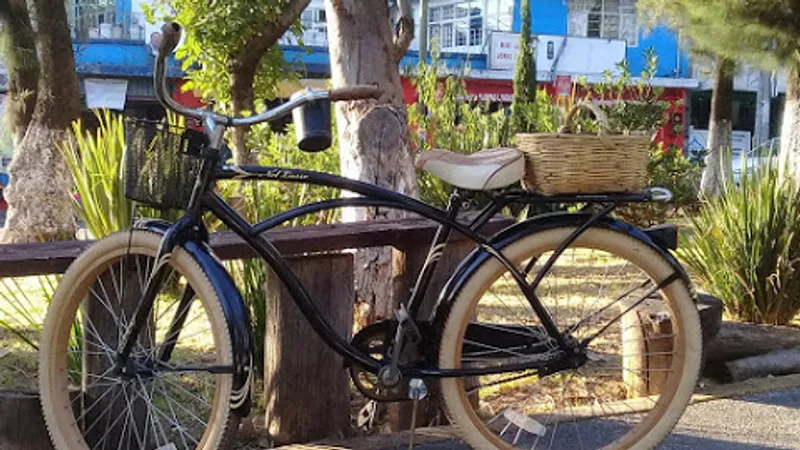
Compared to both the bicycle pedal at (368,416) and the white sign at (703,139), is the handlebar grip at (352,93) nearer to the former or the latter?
the bicycle pedal at (368,416)

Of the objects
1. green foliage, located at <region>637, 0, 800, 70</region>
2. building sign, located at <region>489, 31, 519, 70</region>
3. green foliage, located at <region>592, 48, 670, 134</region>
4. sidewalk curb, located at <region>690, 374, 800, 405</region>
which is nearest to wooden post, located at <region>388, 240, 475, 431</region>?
sidewalk curb, located at <region>690, 374, 800, 405</region>

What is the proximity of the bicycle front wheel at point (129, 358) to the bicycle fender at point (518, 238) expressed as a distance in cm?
68

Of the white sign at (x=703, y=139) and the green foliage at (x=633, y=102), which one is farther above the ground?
the green foliage at (x=633, y=102)

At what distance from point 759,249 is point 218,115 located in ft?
12.1

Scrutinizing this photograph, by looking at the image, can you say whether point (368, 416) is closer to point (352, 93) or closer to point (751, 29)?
point (352, 93)

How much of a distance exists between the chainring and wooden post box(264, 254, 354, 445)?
27 cm

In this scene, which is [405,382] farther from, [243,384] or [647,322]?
[647,322]

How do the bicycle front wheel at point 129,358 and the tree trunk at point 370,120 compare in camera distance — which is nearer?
the bicycle front wheel at point 129,358

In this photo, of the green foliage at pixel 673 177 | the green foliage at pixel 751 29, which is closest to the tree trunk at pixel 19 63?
the green foliage at pixel 751 29

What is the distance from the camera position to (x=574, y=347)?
9.57ft

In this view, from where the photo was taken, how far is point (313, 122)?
8.51 feet

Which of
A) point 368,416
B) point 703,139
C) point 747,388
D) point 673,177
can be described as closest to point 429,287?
point 368,416

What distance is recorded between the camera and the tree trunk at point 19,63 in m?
9.23

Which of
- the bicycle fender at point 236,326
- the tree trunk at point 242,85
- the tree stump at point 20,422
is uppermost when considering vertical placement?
the tree trunk at point 242,85
